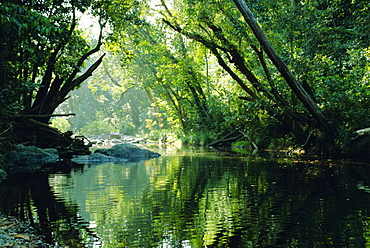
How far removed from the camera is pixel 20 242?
131 inches

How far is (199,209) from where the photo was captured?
508 cm

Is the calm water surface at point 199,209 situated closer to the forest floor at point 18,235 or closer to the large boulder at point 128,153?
the forest floor at point 18,235

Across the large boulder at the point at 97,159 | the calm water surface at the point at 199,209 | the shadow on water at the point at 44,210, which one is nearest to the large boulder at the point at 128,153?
the large boulder at the point at 97,159

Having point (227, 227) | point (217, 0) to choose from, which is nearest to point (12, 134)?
point (217, 0)

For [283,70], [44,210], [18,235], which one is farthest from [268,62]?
[18,235]

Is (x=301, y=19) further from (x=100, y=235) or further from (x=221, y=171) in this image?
(x=100, y=235)

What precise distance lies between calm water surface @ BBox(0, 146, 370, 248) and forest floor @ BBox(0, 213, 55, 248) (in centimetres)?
14

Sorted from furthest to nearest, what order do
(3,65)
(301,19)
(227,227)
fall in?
(301,19) < (3,65) < (227,227)

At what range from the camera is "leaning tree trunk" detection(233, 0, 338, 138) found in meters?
11.9

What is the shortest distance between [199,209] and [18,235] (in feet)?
7.83

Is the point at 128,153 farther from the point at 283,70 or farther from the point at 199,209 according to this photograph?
the point at 199,209

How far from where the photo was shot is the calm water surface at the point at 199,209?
3.71 m

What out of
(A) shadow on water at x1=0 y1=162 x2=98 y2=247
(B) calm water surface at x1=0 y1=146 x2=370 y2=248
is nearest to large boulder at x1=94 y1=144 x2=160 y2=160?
(B) calm water surface at x1=0 y1=146 x2=370 y2=248

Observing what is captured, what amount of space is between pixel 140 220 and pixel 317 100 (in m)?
10.9
